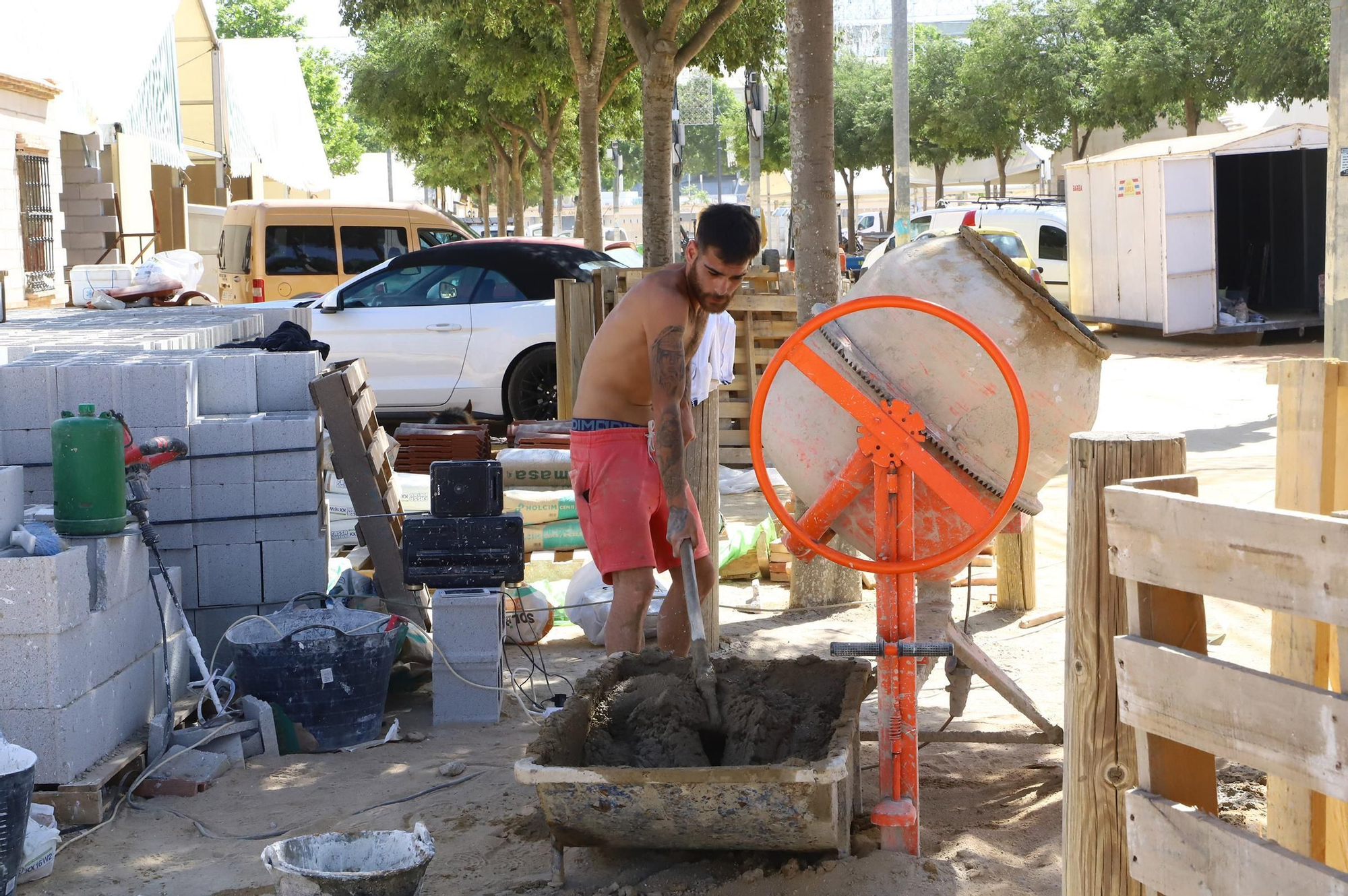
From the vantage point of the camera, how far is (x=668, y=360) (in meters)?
4.35

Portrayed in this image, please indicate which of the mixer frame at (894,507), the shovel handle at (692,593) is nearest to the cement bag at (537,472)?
the shovel handle at (692,593)

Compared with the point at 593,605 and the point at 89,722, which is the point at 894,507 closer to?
the point at 89,722

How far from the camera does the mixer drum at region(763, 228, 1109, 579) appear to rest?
384 centimetres

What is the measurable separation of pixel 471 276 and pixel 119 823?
796 centimetres

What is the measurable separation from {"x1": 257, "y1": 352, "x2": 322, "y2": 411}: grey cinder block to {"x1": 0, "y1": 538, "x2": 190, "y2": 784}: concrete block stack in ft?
4.44

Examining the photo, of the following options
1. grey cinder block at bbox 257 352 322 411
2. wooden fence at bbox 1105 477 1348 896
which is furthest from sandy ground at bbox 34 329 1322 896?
grey cinder block at bbox 257 352 322 411

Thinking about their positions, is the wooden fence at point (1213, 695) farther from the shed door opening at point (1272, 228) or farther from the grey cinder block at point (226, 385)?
the shed door opening at point (1272, 228)

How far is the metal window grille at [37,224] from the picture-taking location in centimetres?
1836

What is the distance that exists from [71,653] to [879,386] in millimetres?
2760

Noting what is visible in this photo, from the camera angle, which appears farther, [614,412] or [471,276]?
[471,276]

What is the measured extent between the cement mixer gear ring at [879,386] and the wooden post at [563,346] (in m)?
5.86

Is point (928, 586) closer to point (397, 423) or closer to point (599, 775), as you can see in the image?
point (599, 775)

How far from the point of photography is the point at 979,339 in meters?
3.50

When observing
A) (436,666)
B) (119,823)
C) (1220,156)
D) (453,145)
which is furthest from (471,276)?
(453,145)
